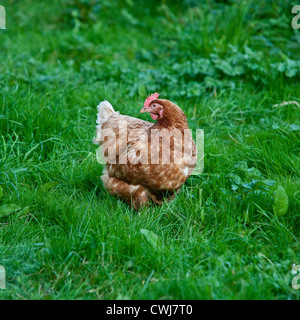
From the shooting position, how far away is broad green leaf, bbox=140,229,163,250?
3125 mm

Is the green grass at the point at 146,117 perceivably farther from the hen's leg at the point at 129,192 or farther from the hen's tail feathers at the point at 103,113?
the hen's tail feathers at the point at 103,113

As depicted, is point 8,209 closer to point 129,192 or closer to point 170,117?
point 129,192

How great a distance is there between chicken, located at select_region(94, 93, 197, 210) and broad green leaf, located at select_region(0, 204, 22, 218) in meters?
0.75

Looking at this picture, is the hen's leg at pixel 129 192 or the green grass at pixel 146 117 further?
the hen's leg at pixel 129 192

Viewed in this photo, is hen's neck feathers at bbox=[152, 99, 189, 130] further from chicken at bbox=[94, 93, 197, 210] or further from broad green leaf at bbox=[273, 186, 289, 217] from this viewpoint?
broad green leaf at bbox=[273, 186, 289, 217]

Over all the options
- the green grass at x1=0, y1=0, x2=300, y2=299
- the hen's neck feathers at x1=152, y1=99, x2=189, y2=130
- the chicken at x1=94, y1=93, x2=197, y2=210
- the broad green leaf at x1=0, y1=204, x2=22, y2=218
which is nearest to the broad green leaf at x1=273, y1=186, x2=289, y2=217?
the green grass at x1=0, y1=0, x2=300, y2=299

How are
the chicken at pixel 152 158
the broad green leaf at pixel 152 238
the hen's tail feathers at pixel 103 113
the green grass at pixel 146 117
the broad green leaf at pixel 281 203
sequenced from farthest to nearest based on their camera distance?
the hen's tail feathers at pixel 103 113 < the chicken at pixel 152 158 < the broad green leaf at pixel 281 203 < the broad green leaf at pixel 152 238 < the green grass at pixel 146 117

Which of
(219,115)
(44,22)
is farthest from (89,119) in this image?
(44,22)

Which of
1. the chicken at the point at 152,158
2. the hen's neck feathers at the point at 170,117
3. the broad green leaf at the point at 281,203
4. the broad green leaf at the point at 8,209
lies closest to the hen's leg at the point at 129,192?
the chicken at the point at 152,158

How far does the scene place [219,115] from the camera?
193 inches

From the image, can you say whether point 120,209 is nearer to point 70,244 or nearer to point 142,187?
point 142,187

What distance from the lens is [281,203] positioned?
3322 millimetres

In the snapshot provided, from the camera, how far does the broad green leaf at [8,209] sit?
11.5 feet

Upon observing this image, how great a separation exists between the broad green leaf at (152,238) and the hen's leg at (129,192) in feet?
1.38
